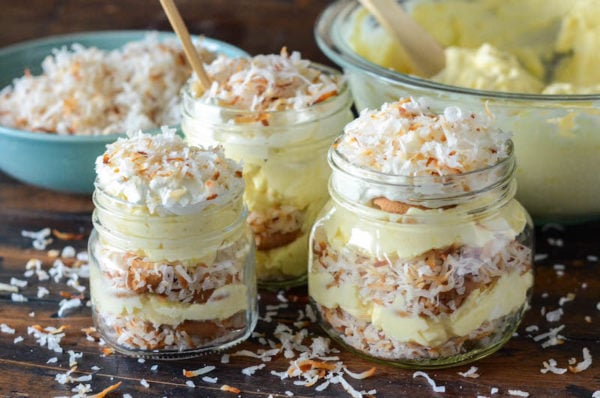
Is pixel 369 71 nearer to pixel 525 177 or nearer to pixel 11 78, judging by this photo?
pixel 525 177

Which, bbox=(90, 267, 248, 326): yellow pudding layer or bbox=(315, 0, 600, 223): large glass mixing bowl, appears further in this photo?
bbox=(315, 0, 600, 223): large glass mixing bowl

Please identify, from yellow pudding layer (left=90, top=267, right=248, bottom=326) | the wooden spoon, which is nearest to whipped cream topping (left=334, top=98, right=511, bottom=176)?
yellow pudding layer (left=90, top=267, right=248, bottom=326)

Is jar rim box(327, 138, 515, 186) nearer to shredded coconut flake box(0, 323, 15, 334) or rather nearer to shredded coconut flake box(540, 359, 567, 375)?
shredded coconut flake box(540, 359, 567, 375)

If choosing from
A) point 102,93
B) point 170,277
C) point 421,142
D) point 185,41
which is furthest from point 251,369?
point 102,93

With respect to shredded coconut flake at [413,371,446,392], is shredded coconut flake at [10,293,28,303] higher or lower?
higher

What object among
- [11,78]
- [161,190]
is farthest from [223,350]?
[11,78]

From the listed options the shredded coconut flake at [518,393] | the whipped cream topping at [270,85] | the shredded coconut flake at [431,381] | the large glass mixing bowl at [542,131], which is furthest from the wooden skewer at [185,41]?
the shredded coconut flake at [518,393]

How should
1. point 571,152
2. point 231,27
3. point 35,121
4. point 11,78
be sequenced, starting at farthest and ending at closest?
1. point 231,27
2. point 11,78
3. point 35,121
4. point 571,152
